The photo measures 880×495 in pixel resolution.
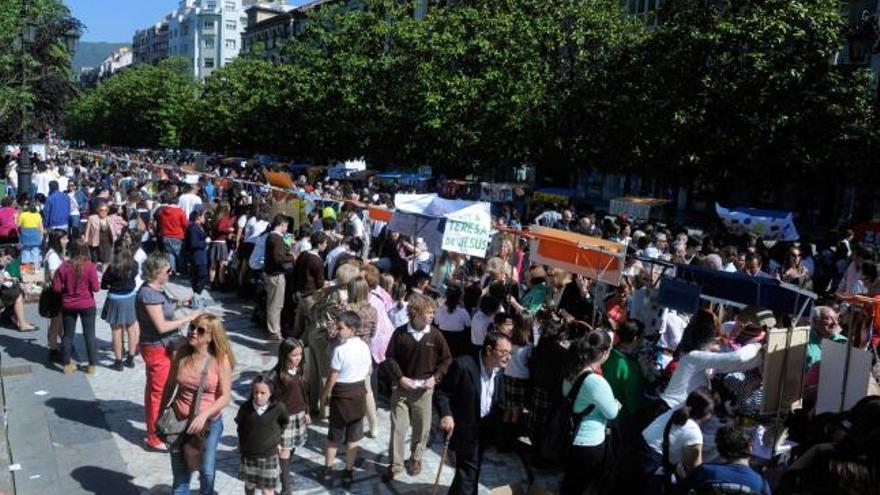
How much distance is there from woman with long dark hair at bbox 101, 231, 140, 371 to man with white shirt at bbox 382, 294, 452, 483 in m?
3.70

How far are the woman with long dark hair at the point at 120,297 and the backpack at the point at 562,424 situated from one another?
532cm

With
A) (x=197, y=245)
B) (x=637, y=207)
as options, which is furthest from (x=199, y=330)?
(x=637, y=207)

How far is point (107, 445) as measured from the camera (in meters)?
7.62

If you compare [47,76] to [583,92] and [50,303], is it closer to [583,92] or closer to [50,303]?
[583,92]

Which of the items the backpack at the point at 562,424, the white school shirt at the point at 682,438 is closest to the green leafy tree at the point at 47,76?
the backpack at the point at 562,424

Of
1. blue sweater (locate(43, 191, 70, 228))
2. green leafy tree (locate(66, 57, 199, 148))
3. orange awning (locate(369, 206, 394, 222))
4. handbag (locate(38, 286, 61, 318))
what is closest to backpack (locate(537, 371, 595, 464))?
orange awning (locate(369, 206, 394, 222))

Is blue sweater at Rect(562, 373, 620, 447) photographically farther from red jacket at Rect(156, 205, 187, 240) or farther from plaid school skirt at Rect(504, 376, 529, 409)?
red jacket at Rect(156, 205, 187, 240)

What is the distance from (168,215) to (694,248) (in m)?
9.34

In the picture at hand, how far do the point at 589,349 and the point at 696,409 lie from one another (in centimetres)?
85

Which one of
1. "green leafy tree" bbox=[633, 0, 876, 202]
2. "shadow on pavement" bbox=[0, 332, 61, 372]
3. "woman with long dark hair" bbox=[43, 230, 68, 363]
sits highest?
"green leafy tree" bbox=[633, 0, 876, 202]

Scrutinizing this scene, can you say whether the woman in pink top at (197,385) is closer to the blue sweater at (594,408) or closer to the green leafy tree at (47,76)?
the blue sweater at (594,408)

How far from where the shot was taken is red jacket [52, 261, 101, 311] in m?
9.18

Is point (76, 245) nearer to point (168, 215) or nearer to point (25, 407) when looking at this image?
point (25, 407)

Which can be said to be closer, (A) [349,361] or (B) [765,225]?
(A) [349,361]
